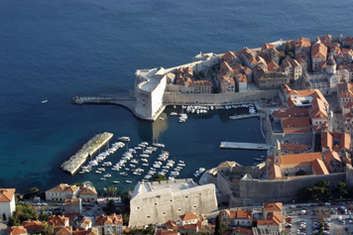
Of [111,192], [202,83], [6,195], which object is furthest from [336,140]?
[6,195]

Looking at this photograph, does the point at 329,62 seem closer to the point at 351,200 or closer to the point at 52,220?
the point at 351,200

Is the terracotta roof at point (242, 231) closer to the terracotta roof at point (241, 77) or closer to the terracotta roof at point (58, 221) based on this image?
the terracotta roof at point (58, 221)

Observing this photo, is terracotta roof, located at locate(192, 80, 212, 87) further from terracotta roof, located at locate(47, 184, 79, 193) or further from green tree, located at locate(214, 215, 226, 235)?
green tree, located at locate(214, 215, 226, 235)

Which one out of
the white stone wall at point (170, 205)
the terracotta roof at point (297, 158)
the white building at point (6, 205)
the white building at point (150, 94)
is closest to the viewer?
the white stone wall at point (170, 205)

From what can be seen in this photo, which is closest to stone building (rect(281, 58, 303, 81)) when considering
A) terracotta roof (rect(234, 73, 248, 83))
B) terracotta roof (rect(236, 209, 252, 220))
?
terracotta roof (rect(234, 73, 248, 83))

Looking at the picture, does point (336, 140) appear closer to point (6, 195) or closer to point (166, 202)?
point (166, 202)

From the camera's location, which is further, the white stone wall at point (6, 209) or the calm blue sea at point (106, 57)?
the calm blue sea at point (106, 57)

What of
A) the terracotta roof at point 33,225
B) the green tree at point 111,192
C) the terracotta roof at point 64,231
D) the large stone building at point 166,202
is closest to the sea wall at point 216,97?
the green tree at point 111,192

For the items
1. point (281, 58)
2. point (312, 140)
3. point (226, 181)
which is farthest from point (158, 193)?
point (281, 58)
